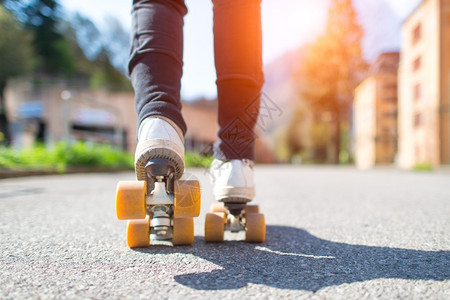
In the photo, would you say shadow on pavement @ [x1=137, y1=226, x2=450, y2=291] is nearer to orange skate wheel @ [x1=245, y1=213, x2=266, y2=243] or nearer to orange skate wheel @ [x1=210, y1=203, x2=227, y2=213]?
orange skate wheel @ [x1=245, y1=213, x2=266, y2=243]

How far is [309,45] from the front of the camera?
17312mm

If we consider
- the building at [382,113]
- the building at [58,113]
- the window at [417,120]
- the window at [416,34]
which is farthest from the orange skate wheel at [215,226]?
the building at [382,113]

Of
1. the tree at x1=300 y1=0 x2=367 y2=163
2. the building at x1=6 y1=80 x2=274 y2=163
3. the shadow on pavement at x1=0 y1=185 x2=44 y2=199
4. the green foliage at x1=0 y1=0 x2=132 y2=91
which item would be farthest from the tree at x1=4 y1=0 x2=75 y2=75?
the shadow on pavement at x1=0 y1=185 x2=44 y2=199

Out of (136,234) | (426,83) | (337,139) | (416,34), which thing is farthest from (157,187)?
(416,34)

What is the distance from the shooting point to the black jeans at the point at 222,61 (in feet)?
3.66

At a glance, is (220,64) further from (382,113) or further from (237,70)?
(382,113)

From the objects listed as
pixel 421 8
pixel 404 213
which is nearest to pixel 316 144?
pixel 421 8

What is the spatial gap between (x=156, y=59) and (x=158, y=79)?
7 centimetres

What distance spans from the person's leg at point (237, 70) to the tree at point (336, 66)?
1626 centimetres

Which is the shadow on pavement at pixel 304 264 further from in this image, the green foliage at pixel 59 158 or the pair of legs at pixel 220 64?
the green foliage at pixel 59 158

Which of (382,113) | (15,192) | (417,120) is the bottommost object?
(15,192)

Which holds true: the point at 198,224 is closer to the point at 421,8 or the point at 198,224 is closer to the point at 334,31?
the point at 334,31

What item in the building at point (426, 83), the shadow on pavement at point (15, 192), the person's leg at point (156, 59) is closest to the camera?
the person's leg at point (156, 59)

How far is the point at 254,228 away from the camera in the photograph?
3.82 feet
